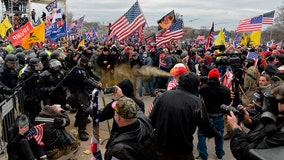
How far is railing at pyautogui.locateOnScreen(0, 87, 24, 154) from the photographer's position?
18.9 feet

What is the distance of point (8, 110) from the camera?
5961mm

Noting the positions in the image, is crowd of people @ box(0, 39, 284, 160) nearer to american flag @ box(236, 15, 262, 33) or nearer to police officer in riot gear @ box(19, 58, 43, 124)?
police officer in riot gear @ box(19, 58, 43, 124)

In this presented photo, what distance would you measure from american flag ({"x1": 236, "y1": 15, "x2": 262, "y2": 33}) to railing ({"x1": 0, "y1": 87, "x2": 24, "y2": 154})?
10484 mm

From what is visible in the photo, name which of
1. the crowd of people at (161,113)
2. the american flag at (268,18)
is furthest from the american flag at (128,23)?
the american flag at (268,18)

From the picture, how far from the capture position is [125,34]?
10289 mm

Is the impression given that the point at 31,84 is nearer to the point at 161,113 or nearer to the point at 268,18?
the point at 161,113

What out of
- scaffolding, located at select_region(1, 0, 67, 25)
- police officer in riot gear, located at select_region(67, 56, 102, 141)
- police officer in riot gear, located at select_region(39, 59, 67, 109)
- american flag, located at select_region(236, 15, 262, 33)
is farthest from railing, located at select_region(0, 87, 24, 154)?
scaffolding, located at select_region(1, 0, 67, 25)

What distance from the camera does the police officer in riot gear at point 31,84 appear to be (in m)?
6.59

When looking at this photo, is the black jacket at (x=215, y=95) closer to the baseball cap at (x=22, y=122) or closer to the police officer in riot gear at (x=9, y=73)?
the baseball cap at (x=22, y=122)

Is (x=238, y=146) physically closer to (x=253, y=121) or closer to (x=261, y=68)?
(x=253, y=121)

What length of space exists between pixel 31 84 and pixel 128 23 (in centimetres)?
474

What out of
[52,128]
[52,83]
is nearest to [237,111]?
[52,128]

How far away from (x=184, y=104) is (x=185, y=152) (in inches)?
26.3

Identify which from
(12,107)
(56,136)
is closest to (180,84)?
(56,136)
